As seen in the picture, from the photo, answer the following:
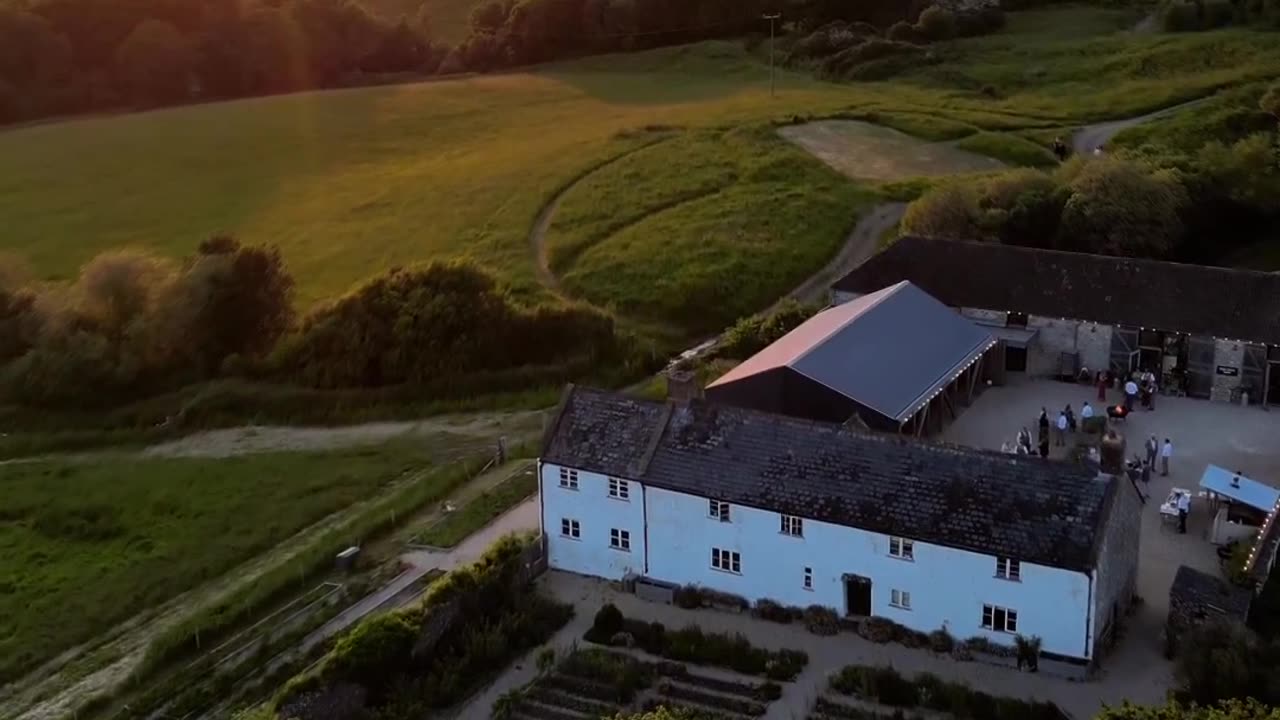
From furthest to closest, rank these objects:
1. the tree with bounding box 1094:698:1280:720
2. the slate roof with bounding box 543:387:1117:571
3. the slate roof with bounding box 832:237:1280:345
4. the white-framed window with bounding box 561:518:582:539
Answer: the slate roof with bounding box 832:237:1280:345, the white-framed window with bounding box 561:518:582:539, the slate roof with bounding box 543:387:1117:571, the tree with bounding box 1094:698:1280:720

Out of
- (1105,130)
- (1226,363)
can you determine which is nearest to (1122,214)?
(1226,363)

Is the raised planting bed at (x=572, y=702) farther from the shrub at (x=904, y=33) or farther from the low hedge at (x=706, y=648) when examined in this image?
the shrub at (x=904, y=33)

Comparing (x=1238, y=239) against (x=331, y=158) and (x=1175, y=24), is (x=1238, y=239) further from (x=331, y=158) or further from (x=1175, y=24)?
(x=331, y=158)

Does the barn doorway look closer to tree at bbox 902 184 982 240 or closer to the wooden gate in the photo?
the wooden gate

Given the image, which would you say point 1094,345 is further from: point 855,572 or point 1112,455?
point 855,572

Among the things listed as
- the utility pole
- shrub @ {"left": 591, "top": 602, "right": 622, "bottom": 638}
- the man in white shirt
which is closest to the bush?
the utility pole
